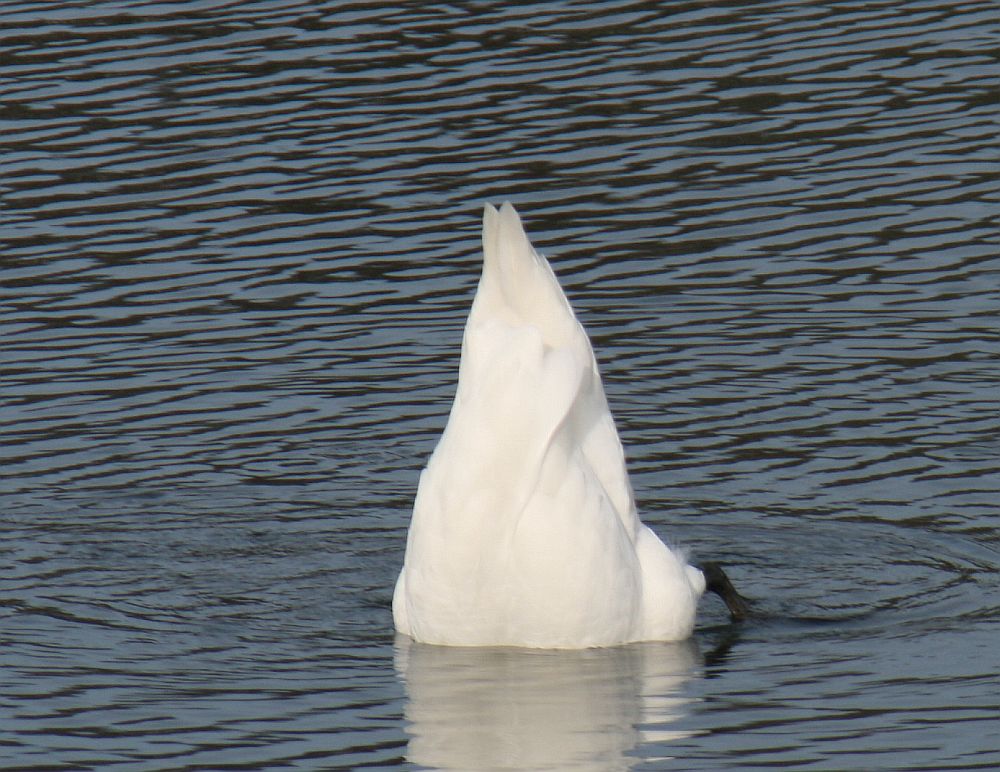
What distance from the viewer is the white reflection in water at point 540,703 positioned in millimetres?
8008

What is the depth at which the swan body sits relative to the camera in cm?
875

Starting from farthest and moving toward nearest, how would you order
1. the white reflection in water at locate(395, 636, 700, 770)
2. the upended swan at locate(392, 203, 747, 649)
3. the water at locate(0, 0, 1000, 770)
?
the upended swan at locate(392, 203, 747, 649) → the water at locate(0, 0, 1000, 770) → the white reflection in water at locate(395, 636, 700, 770)

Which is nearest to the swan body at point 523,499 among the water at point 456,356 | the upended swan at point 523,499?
the upended swan at point 523,499

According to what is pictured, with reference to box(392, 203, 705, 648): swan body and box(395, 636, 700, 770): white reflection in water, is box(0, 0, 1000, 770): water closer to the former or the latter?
box(395, 636, 700, 770): white reflection in water

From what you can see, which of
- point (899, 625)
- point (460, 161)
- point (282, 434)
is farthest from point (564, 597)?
point (460, 161)

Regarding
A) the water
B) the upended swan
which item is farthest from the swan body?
the water

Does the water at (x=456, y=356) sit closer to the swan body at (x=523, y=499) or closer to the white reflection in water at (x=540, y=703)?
the white reflection in water at (x=540, y=703)

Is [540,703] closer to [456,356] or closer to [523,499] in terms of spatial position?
[523,499]

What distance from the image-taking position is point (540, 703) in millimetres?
8508

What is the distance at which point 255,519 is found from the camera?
10734 millimetres

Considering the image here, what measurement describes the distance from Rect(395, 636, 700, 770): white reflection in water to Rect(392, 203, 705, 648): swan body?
102 millimetres

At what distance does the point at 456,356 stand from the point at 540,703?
441 centimetres

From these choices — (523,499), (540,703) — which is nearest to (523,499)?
(523,499)

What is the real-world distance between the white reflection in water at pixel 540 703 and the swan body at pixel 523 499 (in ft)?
0.34
